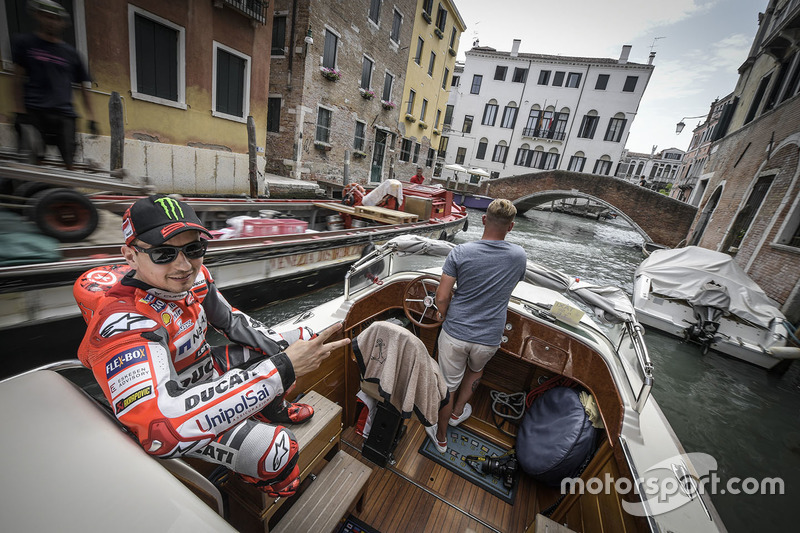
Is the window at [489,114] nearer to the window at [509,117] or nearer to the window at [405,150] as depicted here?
the window at [509,117]

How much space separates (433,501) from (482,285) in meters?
1.42

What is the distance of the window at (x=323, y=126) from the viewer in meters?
10.8

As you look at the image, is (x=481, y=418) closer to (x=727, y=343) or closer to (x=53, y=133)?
(x=53, y=133)

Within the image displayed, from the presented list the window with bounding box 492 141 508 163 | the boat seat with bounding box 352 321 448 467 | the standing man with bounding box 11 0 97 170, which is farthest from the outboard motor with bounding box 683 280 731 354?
the window with bounding box 492 141 508 163

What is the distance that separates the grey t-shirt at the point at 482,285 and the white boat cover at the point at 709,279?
5876 mm

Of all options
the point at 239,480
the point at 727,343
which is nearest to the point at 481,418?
the point at 239,480

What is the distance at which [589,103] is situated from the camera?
23.3 m

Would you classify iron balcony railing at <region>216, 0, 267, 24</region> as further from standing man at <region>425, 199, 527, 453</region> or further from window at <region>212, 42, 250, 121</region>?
standing man at <region>425, 199, 527, 453</region>

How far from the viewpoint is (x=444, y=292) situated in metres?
2.01

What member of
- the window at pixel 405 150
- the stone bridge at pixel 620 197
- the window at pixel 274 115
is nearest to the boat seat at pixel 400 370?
the window at pixel 274 115

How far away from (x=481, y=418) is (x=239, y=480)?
2075mm

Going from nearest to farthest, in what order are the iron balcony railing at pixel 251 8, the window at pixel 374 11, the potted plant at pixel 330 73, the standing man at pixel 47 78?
the standing man at pixel 47 78
the iron balcony railing at pixel 251 8
the potted plant at pixel 330 73
the window at pixel 374 11

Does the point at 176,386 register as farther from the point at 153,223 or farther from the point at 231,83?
the point at 231,83

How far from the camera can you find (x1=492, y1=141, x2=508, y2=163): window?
25.2m
